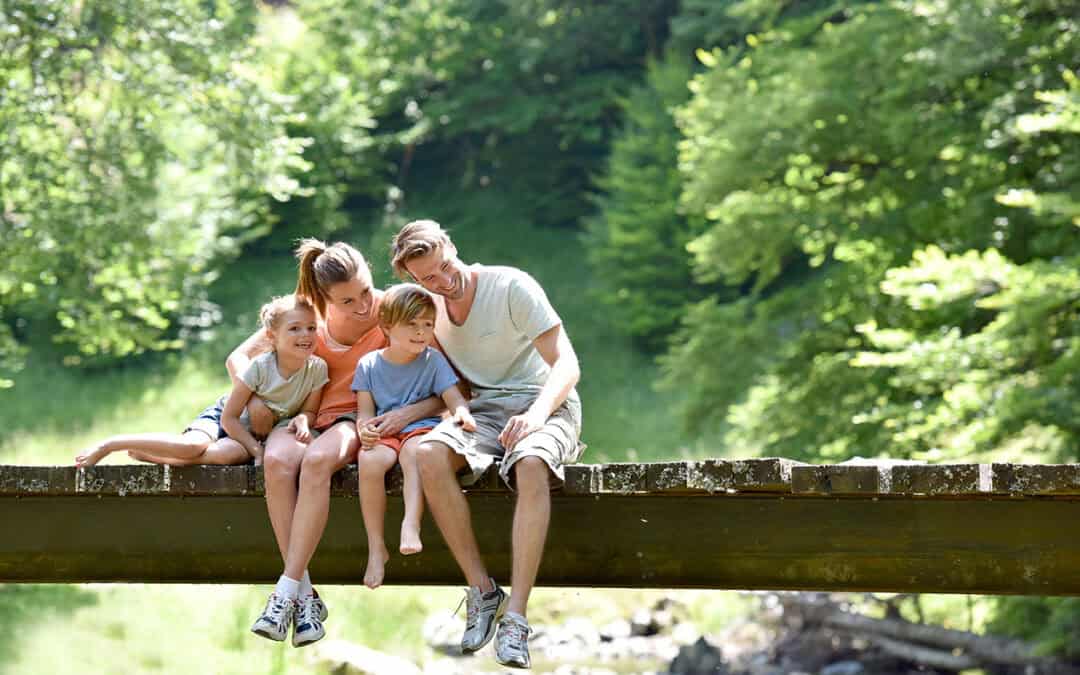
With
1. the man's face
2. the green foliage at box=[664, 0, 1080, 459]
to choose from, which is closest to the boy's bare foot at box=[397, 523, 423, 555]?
the man's face

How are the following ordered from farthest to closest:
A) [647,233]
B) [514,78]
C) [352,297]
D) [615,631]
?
[514,78] → [647,233] → [615,631] → [352,297]

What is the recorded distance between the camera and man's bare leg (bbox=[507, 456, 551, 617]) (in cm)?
440

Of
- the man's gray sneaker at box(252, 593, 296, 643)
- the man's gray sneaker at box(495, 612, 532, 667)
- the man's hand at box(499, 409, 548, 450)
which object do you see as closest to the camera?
the man's gray sneaker at box(495, 612, 532, 667)

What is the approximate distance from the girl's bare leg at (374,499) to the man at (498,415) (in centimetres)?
16

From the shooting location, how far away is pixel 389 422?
4.73 metres

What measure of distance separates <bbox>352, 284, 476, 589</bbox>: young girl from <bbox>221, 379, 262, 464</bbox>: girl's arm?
1.34 ft

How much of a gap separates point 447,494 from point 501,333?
0.74 meters

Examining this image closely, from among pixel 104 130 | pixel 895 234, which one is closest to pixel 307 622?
pixel 104 130

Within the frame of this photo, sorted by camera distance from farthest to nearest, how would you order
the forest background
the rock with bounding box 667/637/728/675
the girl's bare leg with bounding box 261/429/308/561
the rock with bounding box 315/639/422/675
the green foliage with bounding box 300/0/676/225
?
the green foliage with bounding box 300/0/676/225, the rock with bounding box 667/637/728/675, the rock with bounding box 315/639/422/675, the forest background, the girl's bare leg with bounding box 261/429/308/561

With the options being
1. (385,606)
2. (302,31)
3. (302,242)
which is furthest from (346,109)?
(302,242)

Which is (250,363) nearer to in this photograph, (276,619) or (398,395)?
(398,395)

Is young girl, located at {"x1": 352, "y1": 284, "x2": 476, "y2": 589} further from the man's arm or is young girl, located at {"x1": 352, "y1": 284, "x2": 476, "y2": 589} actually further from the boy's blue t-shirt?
the man's arm

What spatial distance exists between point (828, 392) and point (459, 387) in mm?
8916

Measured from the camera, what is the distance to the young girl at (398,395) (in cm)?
455
